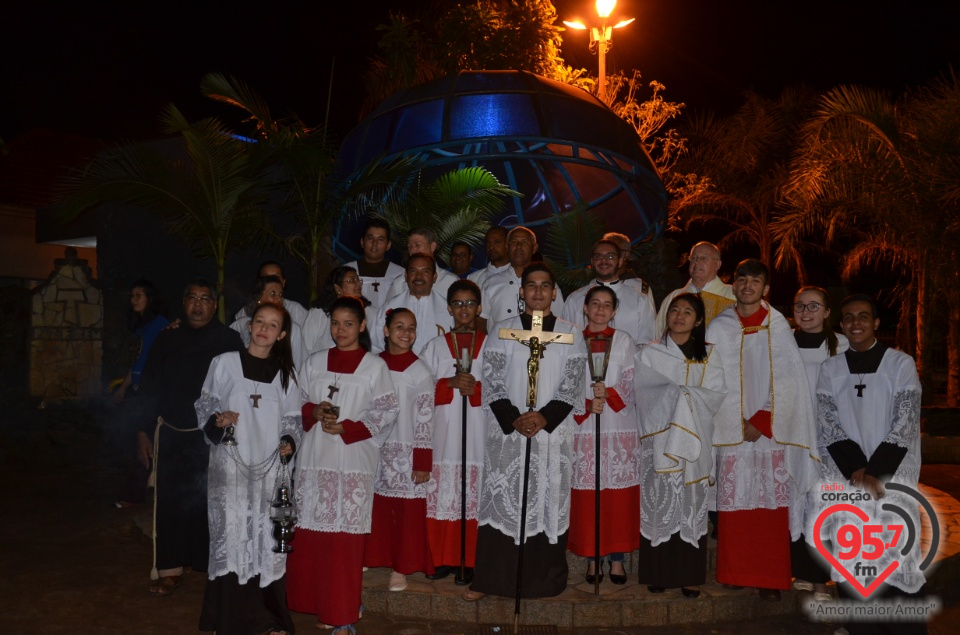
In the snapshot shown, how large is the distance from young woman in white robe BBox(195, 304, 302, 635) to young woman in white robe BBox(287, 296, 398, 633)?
0.55 ft

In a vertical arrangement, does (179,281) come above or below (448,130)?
below

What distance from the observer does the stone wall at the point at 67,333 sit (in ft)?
47.0

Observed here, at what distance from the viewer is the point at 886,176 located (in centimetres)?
1337

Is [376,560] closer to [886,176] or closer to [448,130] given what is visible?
[448,130]

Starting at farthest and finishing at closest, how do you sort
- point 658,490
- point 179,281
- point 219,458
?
point 179,281, point 658,490, point 219,458

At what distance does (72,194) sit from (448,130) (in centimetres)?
409

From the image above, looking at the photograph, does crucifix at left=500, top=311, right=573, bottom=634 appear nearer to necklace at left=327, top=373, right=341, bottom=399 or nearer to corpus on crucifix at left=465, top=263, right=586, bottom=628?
corpus on crucifix at left=465, top=263, right=586, bottom=628

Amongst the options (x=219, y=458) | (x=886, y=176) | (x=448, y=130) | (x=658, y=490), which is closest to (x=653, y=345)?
(x=658, y=490)

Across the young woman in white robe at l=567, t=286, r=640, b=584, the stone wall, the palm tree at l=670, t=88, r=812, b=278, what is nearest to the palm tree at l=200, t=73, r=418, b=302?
the young woman in white robe at l=567, t=286, r=640, b=584

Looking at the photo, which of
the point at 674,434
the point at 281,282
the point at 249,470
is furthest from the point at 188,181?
the point at 674,434

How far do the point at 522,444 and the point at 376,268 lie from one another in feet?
8.22

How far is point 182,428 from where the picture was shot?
5.81 metres

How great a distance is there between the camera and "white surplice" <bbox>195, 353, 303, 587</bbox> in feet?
16.5

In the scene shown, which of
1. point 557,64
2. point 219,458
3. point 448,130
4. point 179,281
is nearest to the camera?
point 219,458
